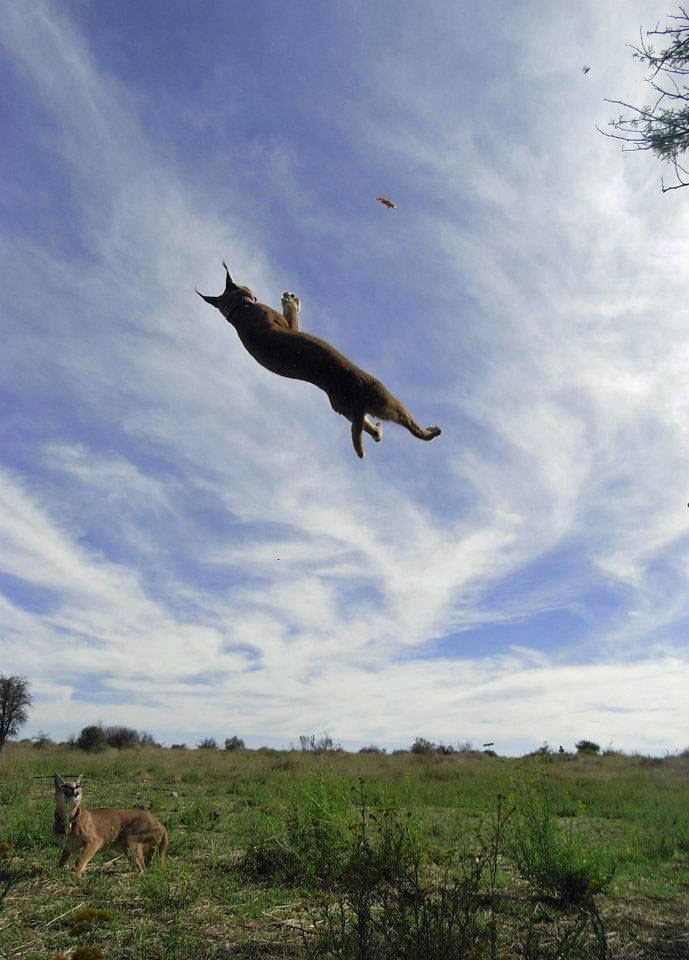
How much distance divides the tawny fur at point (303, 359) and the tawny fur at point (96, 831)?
4.91m

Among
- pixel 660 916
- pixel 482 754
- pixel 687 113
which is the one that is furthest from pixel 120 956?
pixel 482 754

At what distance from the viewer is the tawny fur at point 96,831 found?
6.43 metres

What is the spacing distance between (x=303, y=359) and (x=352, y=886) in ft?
11.5

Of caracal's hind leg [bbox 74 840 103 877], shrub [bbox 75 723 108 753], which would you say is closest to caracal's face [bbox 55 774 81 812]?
caracal's hind leg [bbox 74 840 103 877]

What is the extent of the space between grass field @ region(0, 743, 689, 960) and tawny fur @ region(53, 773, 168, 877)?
0.21 m

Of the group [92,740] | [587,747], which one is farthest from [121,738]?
[587,747]

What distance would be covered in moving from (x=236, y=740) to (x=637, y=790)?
22.8 metres

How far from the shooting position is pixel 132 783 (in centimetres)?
1562

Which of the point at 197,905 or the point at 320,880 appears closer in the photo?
the point at 197,905

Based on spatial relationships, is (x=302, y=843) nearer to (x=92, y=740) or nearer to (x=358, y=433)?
(x=358, y=433)

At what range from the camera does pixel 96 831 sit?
6.58 meters

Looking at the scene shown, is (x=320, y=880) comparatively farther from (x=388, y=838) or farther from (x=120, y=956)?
(x=388, y=838)

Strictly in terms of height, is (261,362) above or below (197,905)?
above

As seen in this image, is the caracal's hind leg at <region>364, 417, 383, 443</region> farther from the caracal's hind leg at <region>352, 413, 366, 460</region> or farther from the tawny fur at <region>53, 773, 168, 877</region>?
the tawny fur at <region>53, 773, 168, 877</region>
